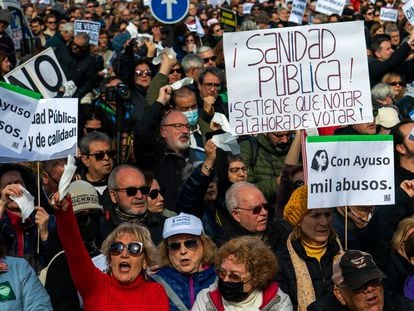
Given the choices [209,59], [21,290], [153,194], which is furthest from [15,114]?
[209,59]

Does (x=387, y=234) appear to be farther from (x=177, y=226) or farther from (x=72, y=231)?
(x=72, y=231)

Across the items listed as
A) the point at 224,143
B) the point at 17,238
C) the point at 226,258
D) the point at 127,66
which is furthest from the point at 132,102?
the point at 226,258

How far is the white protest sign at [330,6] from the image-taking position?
1980 centimetres

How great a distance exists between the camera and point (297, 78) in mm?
7492

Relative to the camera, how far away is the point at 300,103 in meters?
7.48

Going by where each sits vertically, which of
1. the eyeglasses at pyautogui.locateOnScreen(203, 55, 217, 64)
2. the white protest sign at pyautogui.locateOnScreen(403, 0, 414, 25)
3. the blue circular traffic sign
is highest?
the blue circular traffic sign

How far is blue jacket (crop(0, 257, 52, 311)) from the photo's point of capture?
230 inches

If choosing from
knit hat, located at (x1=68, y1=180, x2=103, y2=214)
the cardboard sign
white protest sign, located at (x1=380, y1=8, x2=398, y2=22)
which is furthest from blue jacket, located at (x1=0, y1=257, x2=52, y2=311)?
white protest sign, located at (x1=380, y1=8, x2=398, y2=22)

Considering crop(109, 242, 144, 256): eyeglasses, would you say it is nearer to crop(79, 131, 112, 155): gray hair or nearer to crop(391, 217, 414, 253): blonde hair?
crop(391, 217, 414, 253): blonde hair

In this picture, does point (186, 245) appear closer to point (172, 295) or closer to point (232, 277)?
point (172, 295)

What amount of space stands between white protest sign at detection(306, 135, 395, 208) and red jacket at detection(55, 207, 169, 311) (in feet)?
4.15

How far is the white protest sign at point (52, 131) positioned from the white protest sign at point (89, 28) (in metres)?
9.12

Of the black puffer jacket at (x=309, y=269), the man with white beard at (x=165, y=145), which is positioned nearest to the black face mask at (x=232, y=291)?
the black puffer jacket at (x=309, y=269)

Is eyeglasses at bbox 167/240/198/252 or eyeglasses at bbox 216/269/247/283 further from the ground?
eyeglasses at bbox 167/240/198/252
